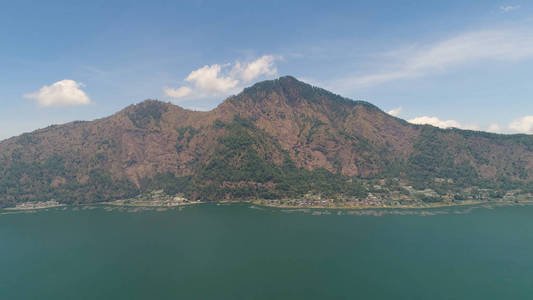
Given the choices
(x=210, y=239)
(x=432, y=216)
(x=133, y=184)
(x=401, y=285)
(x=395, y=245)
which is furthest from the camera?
(x=133, y=184)

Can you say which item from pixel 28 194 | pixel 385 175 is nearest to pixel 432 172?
pixel 385 175

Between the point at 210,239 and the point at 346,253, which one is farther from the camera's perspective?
the point at 210,239

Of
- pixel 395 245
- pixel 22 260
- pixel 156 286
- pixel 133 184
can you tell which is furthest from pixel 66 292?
pixel 133 184

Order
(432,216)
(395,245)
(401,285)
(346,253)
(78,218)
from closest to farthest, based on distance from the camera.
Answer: (401,285) < (346,253) < (395,245) < (432,216) < (78,218)

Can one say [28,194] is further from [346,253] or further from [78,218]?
[346,253]

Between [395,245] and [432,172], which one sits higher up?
[432,172]

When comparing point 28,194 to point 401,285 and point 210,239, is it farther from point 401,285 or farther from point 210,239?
point 401,285
